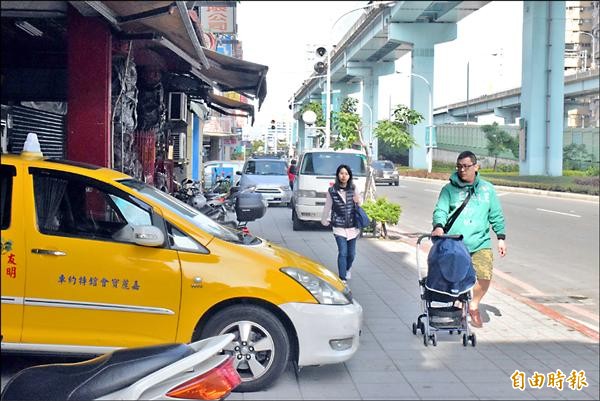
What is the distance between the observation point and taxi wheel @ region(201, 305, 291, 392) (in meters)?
3.97

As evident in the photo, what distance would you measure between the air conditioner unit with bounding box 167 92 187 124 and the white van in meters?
2.05

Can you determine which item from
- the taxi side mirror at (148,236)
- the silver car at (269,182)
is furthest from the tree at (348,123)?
the silver car at (269,182)

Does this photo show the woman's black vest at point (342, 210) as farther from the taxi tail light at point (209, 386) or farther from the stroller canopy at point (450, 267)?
the taxi tail light at point (209, 386)

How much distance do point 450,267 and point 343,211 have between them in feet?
8.80

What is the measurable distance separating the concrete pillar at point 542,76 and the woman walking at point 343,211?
121 cm

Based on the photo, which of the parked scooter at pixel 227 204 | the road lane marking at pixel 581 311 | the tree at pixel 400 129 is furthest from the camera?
the road lane marking at pixel 581 311

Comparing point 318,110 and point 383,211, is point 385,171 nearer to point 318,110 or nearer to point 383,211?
point 383,211

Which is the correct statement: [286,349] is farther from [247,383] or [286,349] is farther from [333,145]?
[333,145]

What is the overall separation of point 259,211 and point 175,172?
24.7 feet

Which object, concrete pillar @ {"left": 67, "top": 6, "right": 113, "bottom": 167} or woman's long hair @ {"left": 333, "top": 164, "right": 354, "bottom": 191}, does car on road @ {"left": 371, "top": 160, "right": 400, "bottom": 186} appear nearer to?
woman's long hair @ {"left": 333, "top": 164, "right": 354, "bottom": 191}

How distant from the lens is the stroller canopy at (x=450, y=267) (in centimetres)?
188

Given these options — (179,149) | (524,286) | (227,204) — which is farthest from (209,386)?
(179,149)

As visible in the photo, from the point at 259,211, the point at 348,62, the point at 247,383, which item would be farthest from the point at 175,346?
the point at 259,211

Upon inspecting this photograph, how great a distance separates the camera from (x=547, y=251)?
10516mm
